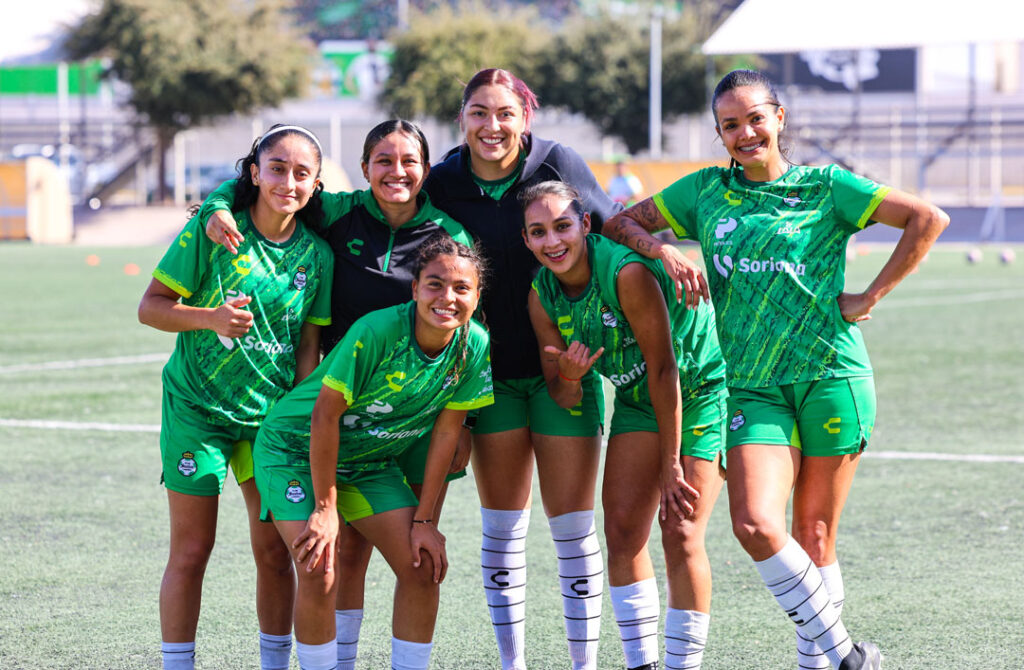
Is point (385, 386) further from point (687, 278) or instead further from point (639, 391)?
point (687, 278)

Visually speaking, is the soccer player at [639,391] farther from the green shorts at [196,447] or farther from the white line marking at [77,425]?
the white line marking at [77,425]

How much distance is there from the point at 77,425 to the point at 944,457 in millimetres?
5593

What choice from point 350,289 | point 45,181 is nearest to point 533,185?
point 350,289

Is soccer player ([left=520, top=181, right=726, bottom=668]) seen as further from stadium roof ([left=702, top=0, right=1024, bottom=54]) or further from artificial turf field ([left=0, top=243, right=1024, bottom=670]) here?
stadium roof ([left=702, top=0, right=1024, bottom=54])

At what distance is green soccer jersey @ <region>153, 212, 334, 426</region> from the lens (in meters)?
4.11

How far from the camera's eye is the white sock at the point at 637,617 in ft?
13.8

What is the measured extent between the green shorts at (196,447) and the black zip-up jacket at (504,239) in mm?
896

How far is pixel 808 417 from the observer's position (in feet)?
13.5

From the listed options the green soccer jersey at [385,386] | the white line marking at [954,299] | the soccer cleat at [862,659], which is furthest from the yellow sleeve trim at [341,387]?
the white line marking at [954,299]

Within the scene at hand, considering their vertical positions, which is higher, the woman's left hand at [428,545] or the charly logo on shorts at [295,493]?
the charly logo on shorts at [295,493]

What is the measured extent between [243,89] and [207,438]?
38015 millimetres

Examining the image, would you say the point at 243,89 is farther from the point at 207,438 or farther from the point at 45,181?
the point at 207,438

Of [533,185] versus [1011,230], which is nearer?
[533,185]

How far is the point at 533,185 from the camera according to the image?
171 inches
